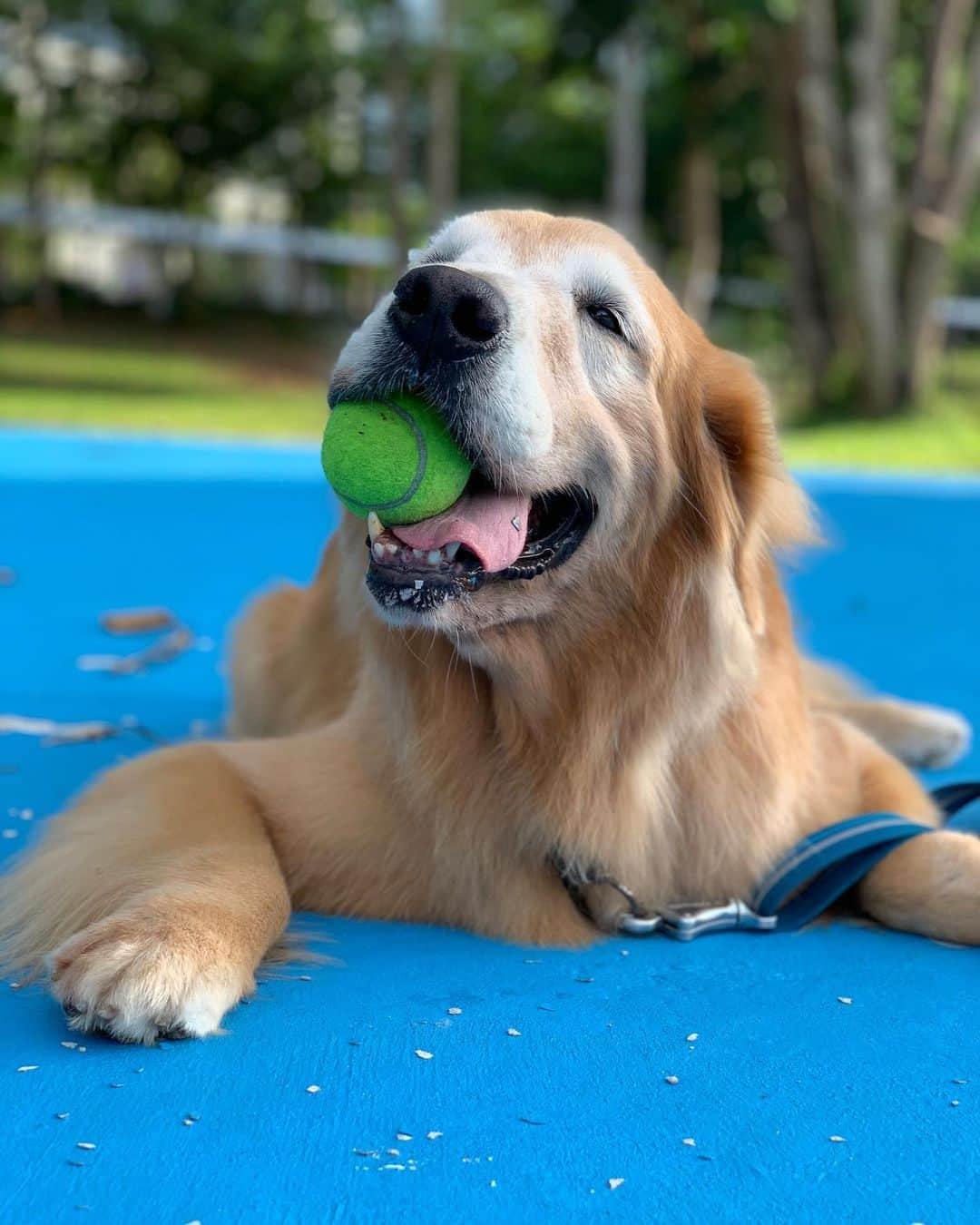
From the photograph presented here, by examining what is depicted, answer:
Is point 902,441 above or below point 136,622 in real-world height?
below

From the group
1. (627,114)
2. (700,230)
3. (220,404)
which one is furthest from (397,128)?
(220,404)

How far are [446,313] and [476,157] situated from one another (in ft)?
97.3

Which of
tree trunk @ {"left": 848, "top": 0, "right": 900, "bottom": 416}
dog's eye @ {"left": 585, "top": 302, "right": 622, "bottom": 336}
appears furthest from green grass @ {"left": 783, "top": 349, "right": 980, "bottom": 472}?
dog's eye @ {"left": 585, "top": 302, "right": 622, "bottom": 336}

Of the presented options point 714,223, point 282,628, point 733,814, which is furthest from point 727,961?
point 714,223

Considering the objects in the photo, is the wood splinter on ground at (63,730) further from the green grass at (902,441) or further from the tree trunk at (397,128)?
the tree trunk at (397,128)

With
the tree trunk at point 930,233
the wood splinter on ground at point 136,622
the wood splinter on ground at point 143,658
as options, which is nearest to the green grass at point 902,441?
the tree trunk at point 930,233

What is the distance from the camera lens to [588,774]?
8.87 ft

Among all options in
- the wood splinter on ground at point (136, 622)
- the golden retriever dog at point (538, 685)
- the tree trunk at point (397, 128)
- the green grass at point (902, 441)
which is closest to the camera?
the golden retriever dog at point (538, 685)

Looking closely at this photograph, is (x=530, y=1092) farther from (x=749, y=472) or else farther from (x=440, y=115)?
(x=440, y=115)

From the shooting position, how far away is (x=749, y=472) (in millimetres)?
2848

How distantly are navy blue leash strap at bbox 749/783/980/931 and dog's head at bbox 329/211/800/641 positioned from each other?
18.9 inches

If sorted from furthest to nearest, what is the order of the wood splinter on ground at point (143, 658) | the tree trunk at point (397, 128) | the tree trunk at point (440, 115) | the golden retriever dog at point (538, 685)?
the tree trunk at point (440, 115), the tree trunk at point (397, 128), the wood splinter on ground at point (143, 658), the golden retriever dog at point (538, 685)

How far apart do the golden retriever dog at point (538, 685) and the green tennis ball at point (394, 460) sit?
0.04 meters

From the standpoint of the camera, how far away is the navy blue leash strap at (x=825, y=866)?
9.22ft
